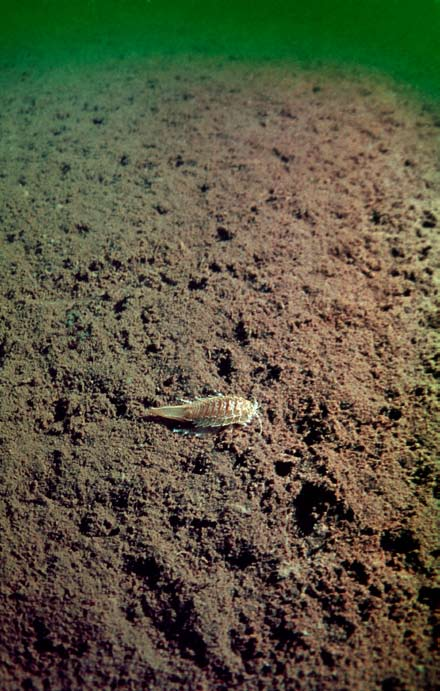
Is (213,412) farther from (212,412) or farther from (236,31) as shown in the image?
(236,31)

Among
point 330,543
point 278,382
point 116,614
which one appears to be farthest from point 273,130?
point 116,614

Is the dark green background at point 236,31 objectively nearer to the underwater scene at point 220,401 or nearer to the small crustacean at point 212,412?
the underwater scene at point 220,401

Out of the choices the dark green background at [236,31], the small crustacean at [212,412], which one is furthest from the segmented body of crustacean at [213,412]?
the dark green background at [236,31]

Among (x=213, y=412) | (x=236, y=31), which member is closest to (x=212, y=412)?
(x=213, y=412)

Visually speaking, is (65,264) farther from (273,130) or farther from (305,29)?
(305,29)

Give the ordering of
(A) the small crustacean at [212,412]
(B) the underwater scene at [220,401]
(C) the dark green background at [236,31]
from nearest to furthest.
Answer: (B) the underwater scene at [220,401] < (A) the small crustacean at [212,412] < (C) the dark green background at [236,31]

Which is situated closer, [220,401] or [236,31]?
[220,401]
